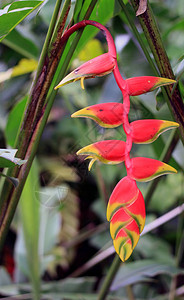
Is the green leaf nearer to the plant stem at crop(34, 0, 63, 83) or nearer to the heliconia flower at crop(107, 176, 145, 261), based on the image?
the plant stem at crop(34, 0, 63, 83)

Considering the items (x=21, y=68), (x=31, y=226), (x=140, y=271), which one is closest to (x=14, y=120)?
(x=31, y=226)

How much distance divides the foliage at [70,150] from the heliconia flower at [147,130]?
1.6 inches

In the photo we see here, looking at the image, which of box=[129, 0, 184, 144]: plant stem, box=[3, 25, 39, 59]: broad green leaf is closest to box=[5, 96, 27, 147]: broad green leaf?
box=[3, 25, 39, 59]: broad green leaf

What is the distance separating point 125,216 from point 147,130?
0.06m

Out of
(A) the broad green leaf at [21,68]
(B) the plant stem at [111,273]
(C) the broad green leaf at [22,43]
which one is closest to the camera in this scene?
(B) the plant stem at [111,273]

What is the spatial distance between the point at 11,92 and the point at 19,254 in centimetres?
41

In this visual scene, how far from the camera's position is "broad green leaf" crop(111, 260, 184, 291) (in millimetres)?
649

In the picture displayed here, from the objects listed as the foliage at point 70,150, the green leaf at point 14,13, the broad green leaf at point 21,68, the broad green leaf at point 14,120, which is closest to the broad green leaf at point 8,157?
→ the foliage at point 70,150

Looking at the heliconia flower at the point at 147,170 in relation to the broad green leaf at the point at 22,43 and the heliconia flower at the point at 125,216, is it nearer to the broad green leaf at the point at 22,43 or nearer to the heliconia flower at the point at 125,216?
the heliconia flower at the point at 125,216

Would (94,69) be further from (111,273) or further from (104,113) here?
(111,273)

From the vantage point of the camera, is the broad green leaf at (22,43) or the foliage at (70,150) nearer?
the foliage at (70,150)

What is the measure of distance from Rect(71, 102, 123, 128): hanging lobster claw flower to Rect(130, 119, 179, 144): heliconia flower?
12 mm

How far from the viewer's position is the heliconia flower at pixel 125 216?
221 mm

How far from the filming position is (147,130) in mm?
239
